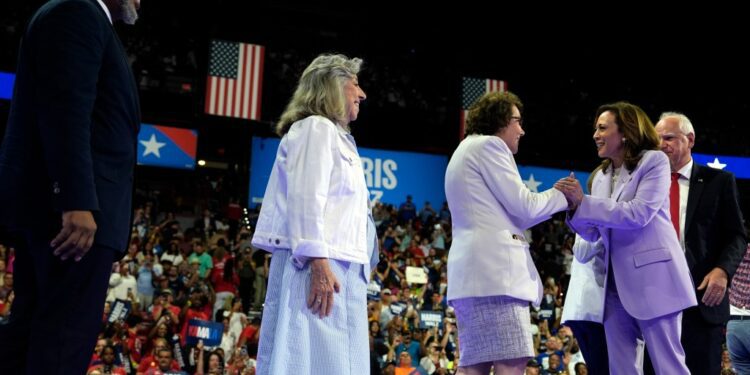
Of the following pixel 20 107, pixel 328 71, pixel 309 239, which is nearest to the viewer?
pixel 20 107

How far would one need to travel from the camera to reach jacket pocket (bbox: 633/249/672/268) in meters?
3.29

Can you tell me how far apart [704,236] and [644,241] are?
0.55m

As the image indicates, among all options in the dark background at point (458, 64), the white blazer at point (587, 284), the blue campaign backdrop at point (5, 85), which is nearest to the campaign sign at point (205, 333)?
the white blazer at point (587, 284)

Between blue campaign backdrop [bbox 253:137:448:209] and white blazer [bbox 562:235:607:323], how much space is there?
12.6 metres

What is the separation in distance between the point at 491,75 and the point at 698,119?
225 inches

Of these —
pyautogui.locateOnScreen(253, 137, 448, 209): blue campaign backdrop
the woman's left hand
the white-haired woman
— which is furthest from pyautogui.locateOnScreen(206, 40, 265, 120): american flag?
the woman's left hand

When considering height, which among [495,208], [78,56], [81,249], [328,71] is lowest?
[81,249]

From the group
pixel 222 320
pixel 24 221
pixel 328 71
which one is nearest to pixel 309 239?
pixel 328 71

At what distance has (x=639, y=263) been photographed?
3.30 meters

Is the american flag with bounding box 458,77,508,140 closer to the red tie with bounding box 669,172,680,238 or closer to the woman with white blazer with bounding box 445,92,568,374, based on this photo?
the red tie with bounding box 669,172,680,238

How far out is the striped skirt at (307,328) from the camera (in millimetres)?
2578

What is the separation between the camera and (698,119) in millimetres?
19812

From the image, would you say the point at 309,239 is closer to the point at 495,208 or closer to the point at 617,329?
the point at 495,208

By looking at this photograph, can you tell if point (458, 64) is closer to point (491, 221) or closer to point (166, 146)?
point (166, 146)
